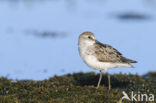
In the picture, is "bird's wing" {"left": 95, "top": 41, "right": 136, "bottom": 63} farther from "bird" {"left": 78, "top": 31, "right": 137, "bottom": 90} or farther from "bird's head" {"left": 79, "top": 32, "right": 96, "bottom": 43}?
"bird's head" {"left": 79, "top": 32, "right": 96, "bottom": 43}

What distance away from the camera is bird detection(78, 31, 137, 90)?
49.3ft

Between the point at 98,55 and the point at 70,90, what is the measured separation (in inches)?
65.7

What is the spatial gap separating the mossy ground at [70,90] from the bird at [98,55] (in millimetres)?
889

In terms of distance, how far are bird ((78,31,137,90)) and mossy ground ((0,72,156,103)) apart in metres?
0.89

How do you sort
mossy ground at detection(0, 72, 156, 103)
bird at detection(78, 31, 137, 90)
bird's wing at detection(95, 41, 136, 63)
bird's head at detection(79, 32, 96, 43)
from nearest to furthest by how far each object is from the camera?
mossy ground at detection(0, 72, 156, 103)
bird at detection(78, 31, 137, 90)
bird's wing at detection(95, 41, 136, 63)
bird's head at detection(79, 32, 96, 43)

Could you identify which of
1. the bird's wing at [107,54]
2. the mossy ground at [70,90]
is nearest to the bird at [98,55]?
the bird's wing at [107,54]

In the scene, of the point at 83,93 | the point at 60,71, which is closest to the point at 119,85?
the point at 83,93

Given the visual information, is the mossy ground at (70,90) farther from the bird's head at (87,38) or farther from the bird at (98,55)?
the bird's head at (87,38)

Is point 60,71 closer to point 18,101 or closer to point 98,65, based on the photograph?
point 98,65

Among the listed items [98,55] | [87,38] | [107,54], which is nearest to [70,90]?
[98,55]

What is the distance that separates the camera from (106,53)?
1540 cm

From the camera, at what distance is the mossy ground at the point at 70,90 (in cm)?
1345

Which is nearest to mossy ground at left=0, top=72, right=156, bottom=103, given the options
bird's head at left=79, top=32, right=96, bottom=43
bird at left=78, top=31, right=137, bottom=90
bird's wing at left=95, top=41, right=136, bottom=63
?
bird at left=78, top=31, right=137, bottom=90

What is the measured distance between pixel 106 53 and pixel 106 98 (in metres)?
2.24
